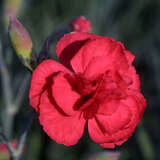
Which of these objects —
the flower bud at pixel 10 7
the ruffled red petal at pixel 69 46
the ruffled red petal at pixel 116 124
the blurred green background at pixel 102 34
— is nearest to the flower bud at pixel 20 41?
the ruffled red petal at pixel 69 46

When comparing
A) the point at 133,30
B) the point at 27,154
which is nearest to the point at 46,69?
the point at 27,154

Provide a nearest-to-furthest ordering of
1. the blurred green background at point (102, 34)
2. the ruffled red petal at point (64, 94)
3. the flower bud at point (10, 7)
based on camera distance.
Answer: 1. the ruffled red petal at point (64, 94)
2. the flower bud at point (10, 7)
3. the blurred green background at point (102, 34)

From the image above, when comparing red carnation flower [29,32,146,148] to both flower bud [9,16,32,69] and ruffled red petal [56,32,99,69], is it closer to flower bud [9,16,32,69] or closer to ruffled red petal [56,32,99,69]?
ruffled red petal [56,32,99,69]

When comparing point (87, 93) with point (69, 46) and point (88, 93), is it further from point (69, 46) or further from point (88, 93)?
point (69, 46)

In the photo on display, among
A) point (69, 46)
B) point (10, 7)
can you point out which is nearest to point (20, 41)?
point (69, 46)

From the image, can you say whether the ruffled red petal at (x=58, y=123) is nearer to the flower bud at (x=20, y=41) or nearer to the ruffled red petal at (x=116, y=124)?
the ruffled red petal at (x=116, y=124)

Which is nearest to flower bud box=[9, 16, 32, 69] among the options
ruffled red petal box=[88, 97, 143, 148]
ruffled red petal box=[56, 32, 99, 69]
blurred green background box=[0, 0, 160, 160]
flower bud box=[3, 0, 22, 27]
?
ruffled red petal box=[56, 32, 99, 69]
